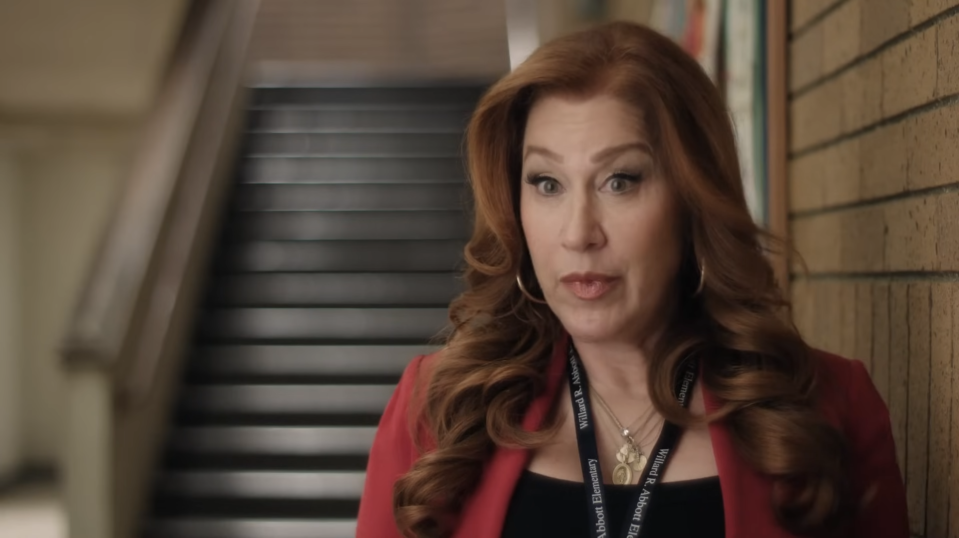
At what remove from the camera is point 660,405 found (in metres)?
1.91

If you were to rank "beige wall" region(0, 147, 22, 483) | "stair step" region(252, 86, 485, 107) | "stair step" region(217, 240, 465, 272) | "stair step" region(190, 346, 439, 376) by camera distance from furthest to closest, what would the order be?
1. "beige wall" region(0, 147, 22, 483)
2. "stair step" region(252, 86, 485, 107)
3. "stair step" region(217, 240, 465, 272)
4. "stair step" region(190, 346, 439, 376)

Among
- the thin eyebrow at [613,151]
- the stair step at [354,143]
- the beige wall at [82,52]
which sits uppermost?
the beige wall at [82,52]

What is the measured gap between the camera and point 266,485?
5699 millimetres

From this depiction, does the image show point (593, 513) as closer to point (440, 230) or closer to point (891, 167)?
point (891, 167)

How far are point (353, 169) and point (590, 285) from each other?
591 centimetres

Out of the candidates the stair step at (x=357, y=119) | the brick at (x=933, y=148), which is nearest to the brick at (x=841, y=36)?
the brick at (x=933, y=148)

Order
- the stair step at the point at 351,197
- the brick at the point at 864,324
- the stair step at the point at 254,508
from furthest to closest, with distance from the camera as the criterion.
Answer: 1. the stair step at the point at 351,197
2. the stair step at the point at 254,508
3. the brick at the point at 864,324

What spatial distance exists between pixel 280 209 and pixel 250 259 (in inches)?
19.2

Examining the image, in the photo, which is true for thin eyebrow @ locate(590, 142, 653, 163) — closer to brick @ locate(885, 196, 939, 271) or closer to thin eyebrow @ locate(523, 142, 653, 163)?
thin eyebrow @ locate(523, 142, 653, 163)

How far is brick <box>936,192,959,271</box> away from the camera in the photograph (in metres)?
1.99

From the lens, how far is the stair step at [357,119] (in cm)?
806

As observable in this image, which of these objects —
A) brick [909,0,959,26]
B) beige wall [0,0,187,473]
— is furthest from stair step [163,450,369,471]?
beige wall [0,0,187,473]

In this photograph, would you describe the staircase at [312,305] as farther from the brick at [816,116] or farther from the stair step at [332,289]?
the brick at [816,116]

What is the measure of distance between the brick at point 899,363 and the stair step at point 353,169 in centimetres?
522
